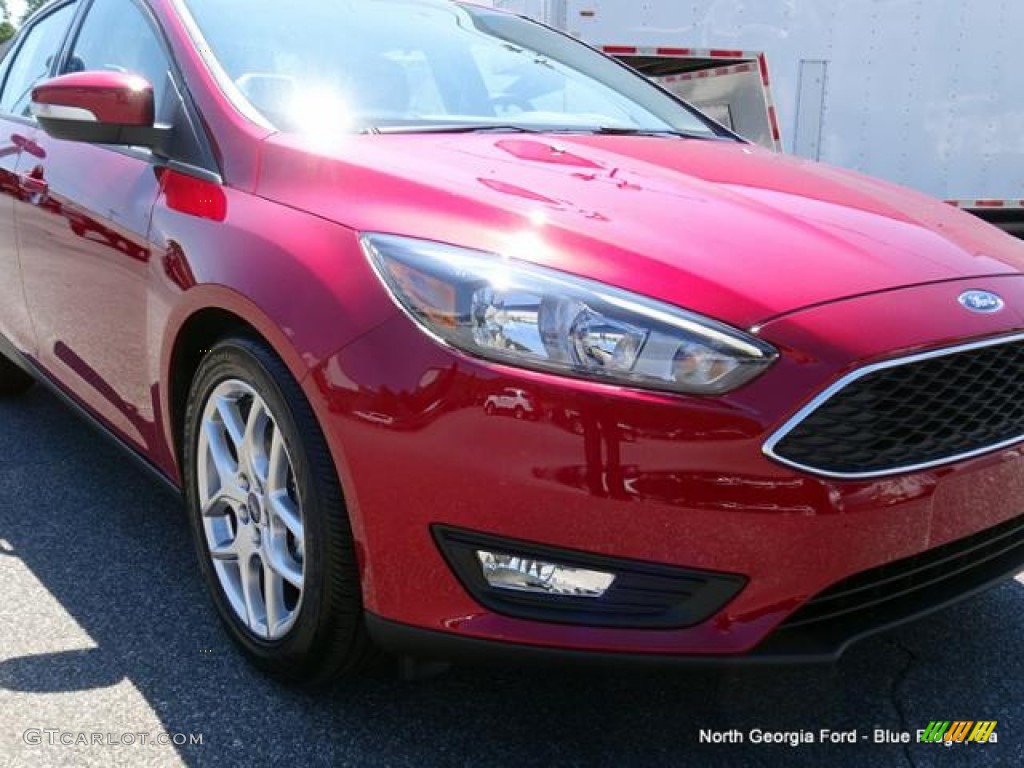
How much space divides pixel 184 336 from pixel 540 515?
1.00m

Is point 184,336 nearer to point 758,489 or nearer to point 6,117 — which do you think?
point 758,489

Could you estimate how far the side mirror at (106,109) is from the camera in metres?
2.18

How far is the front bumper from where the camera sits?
1464 millimetres

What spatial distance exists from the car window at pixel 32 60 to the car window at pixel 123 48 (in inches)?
10.1

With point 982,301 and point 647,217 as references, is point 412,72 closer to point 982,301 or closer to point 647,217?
point 647,217

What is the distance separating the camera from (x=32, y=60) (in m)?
3.59

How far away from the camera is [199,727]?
190cm

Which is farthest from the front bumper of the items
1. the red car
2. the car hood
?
the car hood

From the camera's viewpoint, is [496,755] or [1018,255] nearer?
[496,755]

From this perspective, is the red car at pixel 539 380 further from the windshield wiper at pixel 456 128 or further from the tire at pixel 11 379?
the tire at pixel 11 379

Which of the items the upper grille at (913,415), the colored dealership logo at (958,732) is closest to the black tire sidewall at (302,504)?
the upper grille at (913,415)

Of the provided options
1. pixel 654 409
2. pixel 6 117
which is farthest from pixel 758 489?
pixel 6 117

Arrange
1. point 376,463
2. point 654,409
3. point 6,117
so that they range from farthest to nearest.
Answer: point 6,117, point 376,463, point 654,409

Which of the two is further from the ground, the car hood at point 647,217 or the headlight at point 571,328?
the car hood at point 647,217
